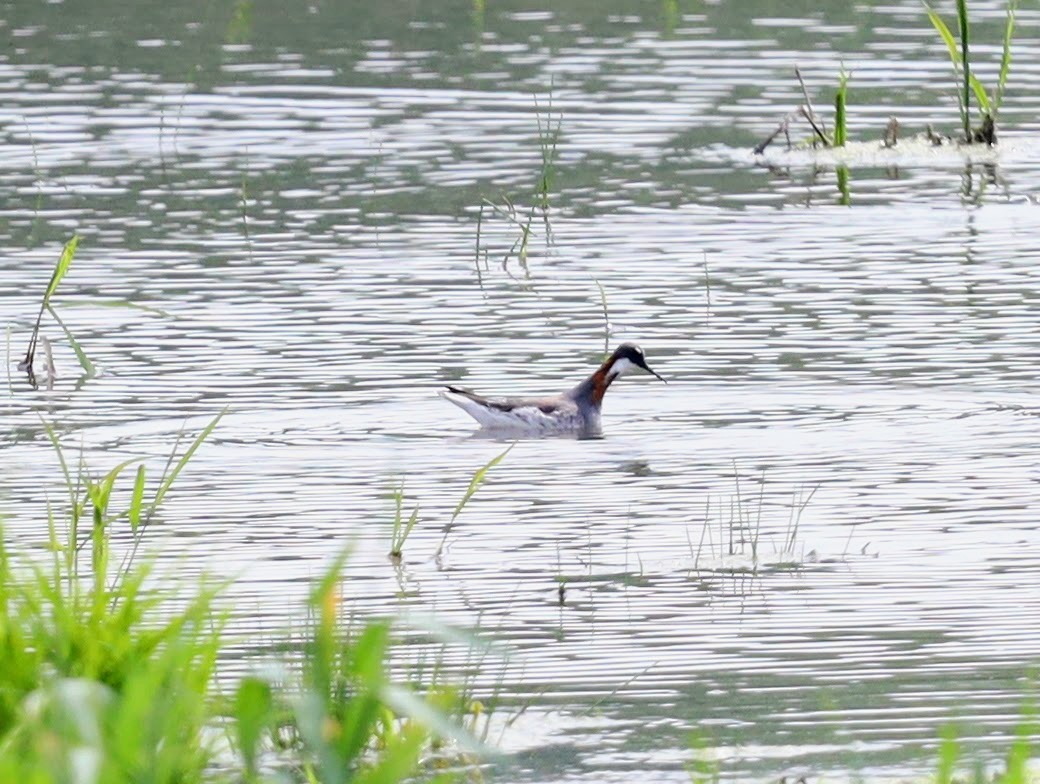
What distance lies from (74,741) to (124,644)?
1331mm

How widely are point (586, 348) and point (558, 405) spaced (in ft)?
5.84

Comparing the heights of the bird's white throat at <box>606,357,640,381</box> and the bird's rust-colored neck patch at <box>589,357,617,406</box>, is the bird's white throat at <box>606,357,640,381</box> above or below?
above

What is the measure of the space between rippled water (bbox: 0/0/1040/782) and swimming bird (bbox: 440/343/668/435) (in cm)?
14

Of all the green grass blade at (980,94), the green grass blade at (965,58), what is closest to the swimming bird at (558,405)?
the green grass blade at (965,58)

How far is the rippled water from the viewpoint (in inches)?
304

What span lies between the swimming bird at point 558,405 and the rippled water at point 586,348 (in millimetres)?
143

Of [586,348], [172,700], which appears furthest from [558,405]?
[172,700]

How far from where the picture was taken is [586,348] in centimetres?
1356

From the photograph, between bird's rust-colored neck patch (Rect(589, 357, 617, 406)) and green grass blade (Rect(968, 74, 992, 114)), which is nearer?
bird's rust-colored neck patch (Rect(589, 357, 617, 406))

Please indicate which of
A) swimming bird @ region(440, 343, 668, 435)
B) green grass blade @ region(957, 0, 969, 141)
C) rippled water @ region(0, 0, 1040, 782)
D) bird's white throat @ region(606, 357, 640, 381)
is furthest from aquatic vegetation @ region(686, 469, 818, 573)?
green grass blade @ region(957, 0, 969, 141)

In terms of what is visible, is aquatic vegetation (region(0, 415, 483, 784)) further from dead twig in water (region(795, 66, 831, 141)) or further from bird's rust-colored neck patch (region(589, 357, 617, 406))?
dead twig in water (region(795, 66, 831, 141))

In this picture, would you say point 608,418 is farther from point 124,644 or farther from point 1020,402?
point 124,644

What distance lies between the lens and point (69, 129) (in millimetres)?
20328

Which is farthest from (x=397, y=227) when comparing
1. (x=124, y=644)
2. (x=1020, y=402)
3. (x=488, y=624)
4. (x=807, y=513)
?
(x=124, y=644)
